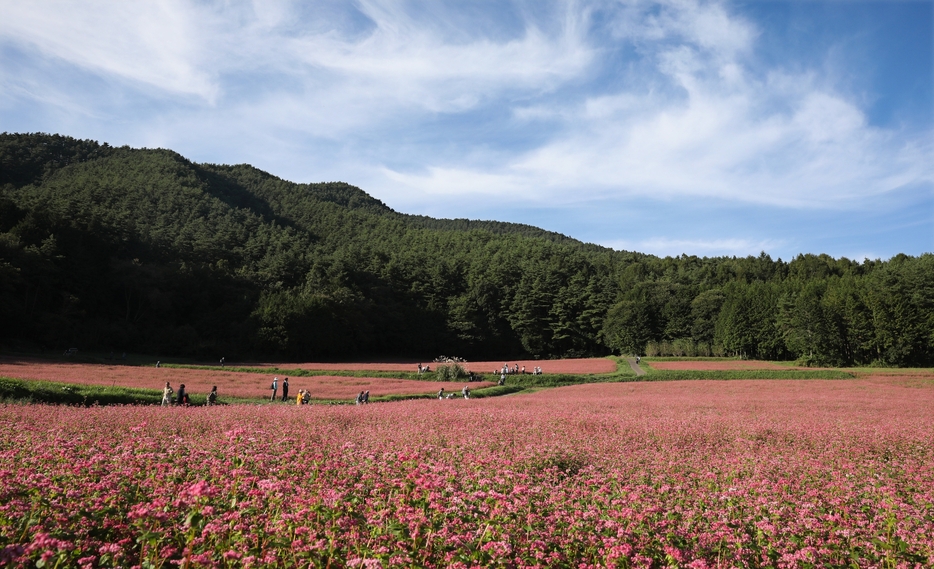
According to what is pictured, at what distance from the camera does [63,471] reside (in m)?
5.68

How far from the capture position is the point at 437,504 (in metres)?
5.10

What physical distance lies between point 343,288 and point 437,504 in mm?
81532

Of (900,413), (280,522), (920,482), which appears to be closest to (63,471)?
(280,522)

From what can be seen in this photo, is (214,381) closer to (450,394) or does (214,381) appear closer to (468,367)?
(450,394)

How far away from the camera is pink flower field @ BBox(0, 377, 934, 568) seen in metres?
4.32

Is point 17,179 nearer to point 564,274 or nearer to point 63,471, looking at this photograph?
point 564,274

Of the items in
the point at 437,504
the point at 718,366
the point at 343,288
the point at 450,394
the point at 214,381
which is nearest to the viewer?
the point at 437,504

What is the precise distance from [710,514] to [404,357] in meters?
83.8

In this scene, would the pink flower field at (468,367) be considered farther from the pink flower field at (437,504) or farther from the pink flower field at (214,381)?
the pink flower field at (437,504)

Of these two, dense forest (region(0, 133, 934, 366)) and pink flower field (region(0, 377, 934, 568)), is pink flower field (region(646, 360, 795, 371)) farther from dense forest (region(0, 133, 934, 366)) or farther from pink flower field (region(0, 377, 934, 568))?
pink flower field (region(0, 377, 934, 568))

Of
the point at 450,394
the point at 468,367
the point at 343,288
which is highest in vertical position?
the point at 343,288

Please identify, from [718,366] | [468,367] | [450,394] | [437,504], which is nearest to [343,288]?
[468,367]

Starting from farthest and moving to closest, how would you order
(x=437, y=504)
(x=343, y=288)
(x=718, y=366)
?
(x=343, y=288) → (x=718, y=366) → (x=437, y=504)

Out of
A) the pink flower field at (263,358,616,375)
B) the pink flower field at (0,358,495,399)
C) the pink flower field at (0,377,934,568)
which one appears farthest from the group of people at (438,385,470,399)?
the pink flower field at (0,377,934,568)
